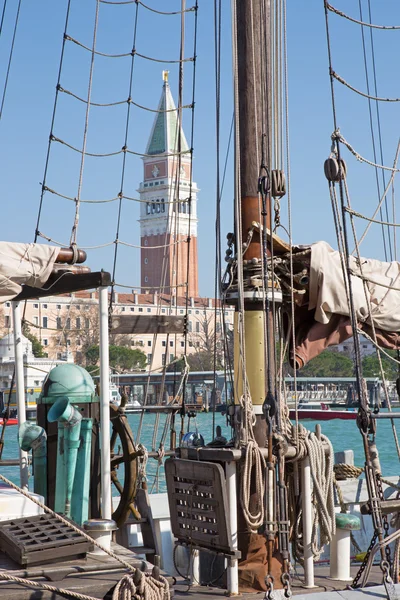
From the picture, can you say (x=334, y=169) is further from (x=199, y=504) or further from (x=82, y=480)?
(x=82, y=480)

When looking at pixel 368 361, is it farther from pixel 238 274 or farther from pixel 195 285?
pixel 238 274

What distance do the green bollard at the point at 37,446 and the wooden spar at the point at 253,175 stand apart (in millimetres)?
1347

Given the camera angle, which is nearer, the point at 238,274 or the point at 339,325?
the point at 238,274

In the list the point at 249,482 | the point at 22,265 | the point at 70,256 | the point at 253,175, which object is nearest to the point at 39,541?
the point at 249,482

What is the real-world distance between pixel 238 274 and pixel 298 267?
0.83m

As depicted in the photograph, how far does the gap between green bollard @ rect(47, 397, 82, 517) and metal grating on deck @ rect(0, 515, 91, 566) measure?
1.16m

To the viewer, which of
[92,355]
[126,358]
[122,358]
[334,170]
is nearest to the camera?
[334,170]

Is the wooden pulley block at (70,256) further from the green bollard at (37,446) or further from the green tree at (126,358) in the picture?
the green tree at (126,358)

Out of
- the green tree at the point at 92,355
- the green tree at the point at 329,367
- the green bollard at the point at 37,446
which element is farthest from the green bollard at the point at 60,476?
the green tree at the point at 329,367

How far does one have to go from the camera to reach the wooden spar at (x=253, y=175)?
596cm

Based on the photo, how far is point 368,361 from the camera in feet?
308

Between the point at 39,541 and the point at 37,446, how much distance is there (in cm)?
170

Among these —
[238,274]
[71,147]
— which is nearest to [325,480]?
[238,274]

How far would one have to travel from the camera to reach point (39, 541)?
14.6 feet
